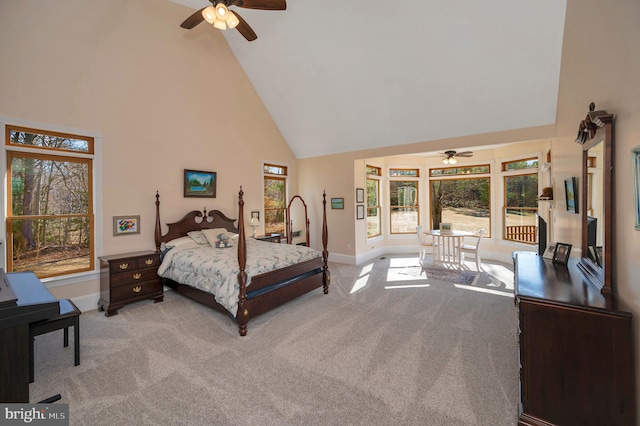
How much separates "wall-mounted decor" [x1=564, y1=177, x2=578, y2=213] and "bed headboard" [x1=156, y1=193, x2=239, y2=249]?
5.13 metres

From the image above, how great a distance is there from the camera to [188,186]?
15.9ft

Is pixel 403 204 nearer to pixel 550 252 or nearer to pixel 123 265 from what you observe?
pixel 550 252

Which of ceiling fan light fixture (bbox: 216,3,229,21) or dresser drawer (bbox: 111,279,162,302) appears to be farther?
dresser drawer (bbox: 111,279,162,302)

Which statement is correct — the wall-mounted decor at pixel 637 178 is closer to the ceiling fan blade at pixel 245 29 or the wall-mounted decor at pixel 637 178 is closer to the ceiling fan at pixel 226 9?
the ceiling fan at pixel 226 9

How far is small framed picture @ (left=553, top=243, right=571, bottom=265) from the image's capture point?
259 cm

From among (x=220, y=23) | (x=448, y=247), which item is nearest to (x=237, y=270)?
(x=220, y=23)

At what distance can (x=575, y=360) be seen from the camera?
1580mm

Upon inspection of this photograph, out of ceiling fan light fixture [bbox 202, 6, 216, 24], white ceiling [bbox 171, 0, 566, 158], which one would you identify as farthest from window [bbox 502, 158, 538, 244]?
ceiling fan light fixture [bbox 202, 6, 216, 24]

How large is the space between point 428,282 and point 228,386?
3795mm

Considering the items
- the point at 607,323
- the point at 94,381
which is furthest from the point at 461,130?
the point at 94,381

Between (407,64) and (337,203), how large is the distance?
3327 mm

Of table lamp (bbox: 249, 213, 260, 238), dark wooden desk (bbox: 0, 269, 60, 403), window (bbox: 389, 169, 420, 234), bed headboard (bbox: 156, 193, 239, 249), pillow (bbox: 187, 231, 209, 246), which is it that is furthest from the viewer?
window (bbox: 389, 169, 420, 234)

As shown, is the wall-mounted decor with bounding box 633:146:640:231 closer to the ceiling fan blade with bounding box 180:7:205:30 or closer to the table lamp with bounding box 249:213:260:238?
the ceiling fan blade with bounding box 180:7:205:30

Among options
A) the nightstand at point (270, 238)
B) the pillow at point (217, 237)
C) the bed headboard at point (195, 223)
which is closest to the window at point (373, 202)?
the nightstand at point (270, 238)
